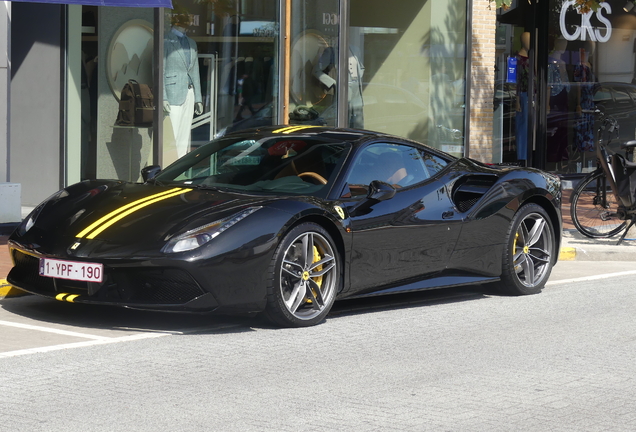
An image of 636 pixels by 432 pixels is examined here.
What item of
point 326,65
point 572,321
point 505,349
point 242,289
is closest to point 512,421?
point 505,349

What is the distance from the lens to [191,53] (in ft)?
46.2

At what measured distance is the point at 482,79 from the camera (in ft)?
56.6

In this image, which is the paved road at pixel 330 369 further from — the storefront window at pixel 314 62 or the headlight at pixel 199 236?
the storefront window at pixel 314 62

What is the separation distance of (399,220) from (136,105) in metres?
7.02

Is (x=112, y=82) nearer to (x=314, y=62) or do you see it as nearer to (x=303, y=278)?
(x=314, y=62)

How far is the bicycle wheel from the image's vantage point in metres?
11.9

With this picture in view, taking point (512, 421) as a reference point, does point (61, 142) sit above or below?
above

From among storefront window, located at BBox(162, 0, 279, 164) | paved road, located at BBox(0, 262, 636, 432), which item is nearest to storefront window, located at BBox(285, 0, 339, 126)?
storefront window, located at BBox(162, 0, 279, 164)

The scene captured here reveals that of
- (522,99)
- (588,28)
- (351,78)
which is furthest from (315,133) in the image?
(588,28)

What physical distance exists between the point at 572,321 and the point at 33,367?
13.0 feet

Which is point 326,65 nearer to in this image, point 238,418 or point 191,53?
point 191,53

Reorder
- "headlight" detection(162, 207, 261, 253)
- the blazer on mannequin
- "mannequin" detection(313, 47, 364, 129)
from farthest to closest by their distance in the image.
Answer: "mannequin" detection(313, 47, 364, 129) < the blazer on mannequin < "headlight" detection(162, 207, 261, 253)

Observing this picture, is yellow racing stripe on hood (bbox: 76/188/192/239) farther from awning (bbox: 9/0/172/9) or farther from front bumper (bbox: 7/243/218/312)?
awning (bbox: 9/0/172/9)

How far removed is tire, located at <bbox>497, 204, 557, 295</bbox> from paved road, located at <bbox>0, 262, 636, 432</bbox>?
441 millimetres
